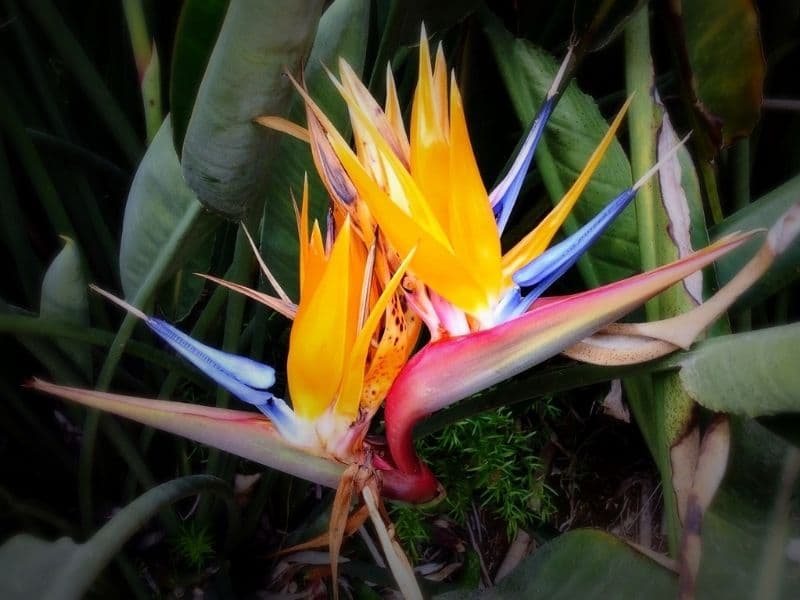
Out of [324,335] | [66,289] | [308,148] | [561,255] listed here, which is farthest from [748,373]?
[66,289]

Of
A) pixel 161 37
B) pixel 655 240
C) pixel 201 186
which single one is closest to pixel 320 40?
pixel 201 186

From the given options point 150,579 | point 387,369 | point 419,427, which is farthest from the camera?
point 150,579

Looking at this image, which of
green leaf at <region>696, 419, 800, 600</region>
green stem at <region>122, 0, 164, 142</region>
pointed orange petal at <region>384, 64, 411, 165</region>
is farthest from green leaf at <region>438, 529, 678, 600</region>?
green stem at <region>122, 0, 164, 142</region>

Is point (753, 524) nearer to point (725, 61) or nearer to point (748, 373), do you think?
point (748, 373)

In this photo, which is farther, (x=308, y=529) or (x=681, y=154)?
(x=308, y=529)

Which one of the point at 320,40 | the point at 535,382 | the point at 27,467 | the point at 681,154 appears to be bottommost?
the point at 27,467

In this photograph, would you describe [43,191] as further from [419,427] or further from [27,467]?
[419,427]

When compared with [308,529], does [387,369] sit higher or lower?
higher

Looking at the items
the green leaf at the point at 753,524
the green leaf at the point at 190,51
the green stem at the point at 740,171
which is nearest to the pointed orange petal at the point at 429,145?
the green leaf at the point at 190,51
